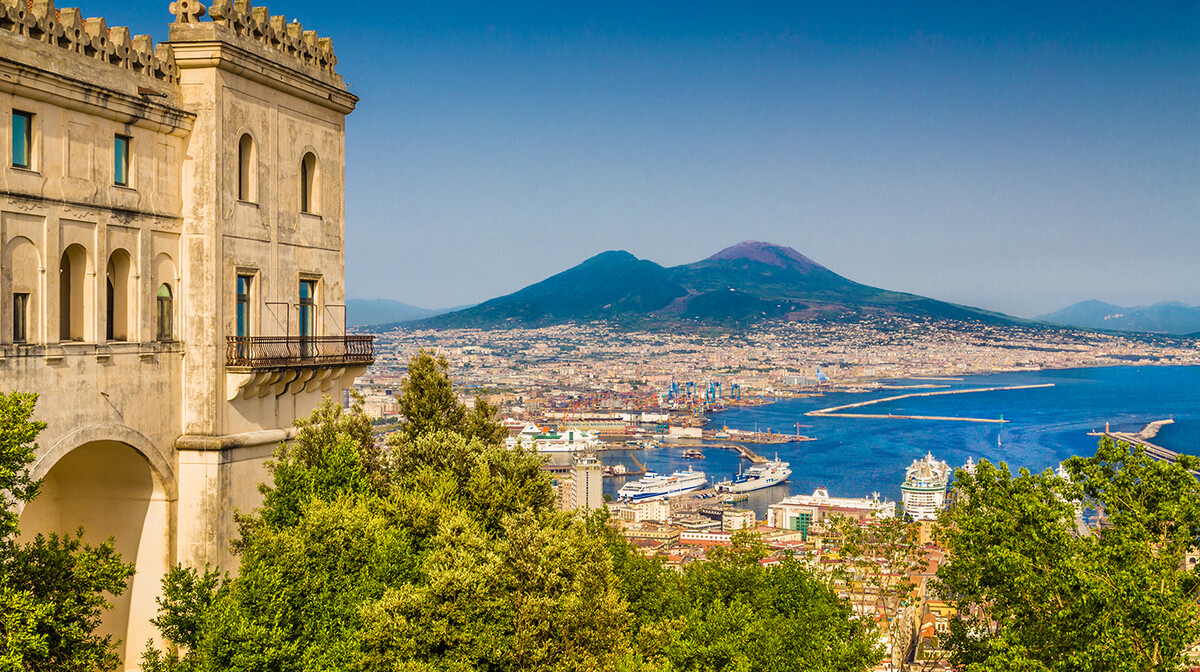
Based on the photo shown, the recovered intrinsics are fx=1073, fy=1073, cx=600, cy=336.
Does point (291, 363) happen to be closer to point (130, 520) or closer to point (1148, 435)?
point (130, 520)

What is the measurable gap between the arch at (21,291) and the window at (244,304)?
265cm

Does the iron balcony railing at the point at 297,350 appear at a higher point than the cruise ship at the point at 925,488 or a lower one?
higher

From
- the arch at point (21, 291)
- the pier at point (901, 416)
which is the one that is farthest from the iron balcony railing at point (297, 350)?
the pier at point (901, 416)

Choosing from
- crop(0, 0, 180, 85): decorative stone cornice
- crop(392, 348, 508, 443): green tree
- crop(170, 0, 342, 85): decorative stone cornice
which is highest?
crop(170, 0, 342, 85): decorative stone cornice

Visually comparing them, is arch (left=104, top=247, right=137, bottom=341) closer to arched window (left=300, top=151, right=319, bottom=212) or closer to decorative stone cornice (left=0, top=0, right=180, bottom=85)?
decorative stone cornice (left=0, top=0, right=180, bottom=85)

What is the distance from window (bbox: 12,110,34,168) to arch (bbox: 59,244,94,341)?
3.52 ft

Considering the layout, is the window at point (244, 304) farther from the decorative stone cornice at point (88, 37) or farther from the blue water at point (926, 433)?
the blue water at point (926, 433)

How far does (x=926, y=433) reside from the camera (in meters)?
126

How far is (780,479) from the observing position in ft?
321

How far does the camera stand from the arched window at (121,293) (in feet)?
37.9

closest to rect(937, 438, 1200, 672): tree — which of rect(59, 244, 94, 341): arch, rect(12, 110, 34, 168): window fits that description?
rect(59, 244, 94, 341): arch

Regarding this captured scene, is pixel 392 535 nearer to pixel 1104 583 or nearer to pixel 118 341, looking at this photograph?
pixel 118 341

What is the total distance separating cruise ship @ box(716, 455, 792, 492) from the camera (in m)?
96.1

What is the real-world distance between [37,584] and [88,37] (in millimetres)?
5449
